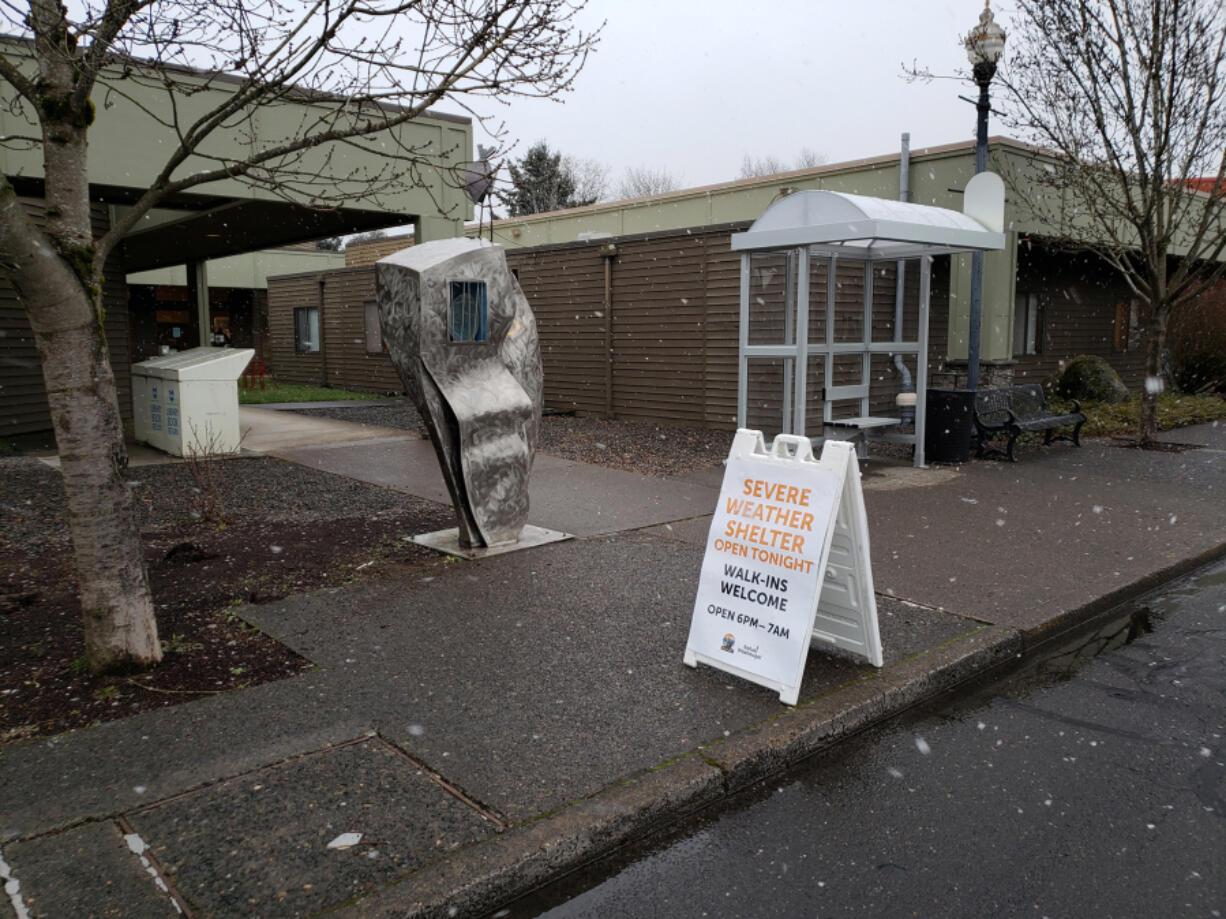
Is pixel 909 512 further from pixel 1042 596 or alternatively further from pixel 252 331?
pixel 252 331

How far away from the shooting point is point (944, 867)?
316 cm

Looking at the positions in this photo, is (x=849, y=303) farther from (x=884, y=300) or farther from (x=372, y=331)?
(x=372, y=331)

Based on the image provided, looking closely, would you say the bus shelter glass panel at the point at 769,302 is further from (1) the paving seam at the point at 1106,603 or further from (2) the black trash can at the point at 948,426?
(1) the paving seam at the point at 1106,603

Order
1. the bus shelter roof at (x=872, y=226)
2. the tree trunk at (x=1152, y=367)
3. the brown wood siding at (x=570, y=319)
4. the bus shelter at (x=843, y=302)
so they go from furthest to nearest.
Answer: the brown wood siding at (x=570, y=319), the tree trunk at (x=1152, y=367), the bus shelter at (x=843, y=302), the bus shelter roof at (x=872, y=226)

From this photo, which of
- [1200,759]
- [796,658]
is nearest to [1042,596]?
[1200,759]

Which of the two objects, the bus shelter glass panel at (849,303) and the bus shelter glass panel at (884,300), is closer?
the bus shelter glass panel at (849,303)

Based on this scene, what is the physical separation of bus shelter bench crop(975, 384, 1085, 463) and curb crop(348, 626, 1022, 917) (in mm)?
7272

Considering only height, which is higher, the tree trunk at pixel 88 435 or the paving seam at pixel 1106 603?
the tree trunk at pixel 88 435

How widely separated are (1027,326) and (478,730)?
58.5ft

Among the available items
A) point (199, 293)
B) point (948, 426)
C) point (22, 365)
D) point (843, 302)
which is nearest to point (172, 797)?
point (948, 426)

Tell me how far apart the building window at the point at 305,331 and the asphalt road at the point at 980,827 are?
912 inches

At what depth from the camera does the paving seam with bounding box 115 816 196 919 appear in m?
2.75

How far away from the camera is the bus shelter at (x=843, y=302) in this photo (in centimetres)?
993

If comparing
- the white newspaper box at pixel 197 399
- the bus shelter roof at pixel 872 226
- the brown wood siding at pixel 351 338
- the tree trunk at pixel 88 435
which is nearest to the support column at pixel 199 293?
the brown wood siding at pixel 351 338
